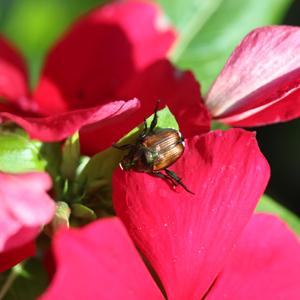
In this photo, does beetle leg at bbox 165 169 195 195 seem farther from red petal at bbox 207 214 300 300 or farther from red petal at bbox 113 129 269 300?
red petal at bbox 207 214 300 300

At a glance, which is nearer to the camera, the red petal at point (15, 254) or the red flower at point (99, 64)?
the red petal at point (15, 254)

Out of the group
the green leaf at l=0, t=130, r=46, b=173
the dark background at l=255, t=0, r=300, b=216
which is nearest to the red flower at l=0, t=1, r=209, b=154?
the green leaf at l=0, t=130, r=46, b=173

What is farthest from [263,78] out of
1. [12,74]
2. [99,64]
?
[12,74]

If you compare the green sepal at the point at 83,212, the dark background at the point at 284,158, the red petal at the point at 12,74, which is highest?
the green sepal at the point at 83,212

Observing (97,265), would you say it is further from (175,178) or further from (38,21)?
(38,21)

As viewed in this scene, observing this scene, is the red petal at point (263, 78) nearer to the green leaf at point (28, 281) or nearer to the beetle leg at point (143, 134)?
the beetle leg at point (143, 134)

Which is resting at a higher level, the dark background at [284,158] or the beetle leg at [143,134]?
the beetle leg at [143,134]

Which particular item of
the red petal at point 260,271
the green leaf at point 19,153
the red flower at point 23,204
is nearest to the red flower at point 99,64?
the green leaf at point 19,153
